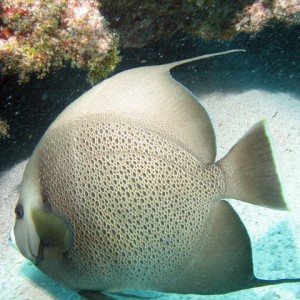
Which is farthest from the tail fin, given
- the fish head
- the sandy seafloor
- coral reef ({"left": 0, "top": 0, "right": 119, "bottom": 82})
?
coral reef ({"left": 0, "top": 0, "right": 119, "bottom": 82})

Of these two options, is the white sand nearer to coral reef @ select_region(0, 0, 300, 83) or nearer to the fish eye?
the fish eye

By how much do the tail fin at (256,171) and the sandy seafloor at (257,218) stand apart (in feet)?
0.16

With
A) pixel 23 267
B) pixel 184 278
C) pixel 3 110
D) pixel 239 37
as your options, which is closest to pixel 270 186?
pixel 184 278

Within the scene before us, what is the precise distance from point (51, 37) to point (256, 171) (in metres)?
1.84

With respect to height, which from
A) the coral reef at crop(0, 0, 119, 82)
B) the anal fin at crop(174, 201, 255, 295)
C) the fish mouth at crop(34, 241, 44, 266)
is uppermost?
the coral reef at crop(0, 0, 119, 82)

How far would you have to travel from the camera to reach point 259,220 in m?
2.31

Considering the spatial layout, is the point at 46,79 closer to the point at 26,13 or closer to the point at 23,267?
the point at 26,13

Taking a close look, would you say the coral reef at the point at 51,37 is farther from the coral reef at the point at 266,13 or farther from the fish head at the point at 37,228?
the coral reef at the point at 266,13

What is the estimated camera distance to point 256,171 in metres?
1.30

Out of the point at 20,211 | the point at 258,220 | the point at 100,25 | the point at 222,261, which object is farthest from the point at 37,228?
the point at 100,25

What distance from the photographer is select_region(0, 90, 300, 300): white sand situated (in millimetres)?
1884

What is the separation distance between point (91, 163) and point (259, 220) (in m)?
1.52

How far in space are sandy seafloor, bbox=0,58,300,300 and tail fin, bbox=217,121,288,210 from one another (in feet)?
0.16

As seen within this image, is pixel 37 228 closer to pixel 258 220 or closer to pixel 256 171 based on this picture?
pixel 256 171
